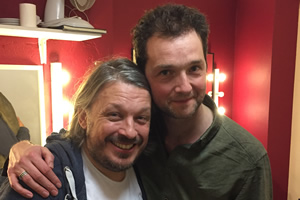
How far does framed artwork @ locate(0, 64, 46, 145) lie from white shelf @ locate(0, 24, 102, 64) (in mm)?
136

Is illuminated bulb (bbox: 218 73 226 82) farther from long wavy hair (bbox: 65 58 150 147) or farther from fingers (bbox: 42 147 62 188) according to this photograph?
fingers (bbox: 42 147 62 188)

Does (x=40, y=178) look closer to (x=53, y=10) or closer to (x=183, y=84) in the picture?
(x=183, y=84)

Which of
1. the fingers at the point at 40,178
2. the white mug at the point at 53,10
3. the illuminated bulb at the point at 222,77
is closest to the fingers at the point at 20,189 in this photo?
the fingers at the point at 40,178

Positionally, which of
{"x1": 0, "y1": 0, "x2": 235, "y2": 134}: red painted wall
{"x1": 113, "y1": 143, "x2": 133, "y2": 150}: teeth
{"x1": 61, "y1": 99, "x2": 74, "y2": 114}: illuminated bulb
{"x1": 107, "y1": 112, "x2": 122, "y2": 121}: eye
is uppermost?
{"x1": 0, "y1": 0, "x2": 235, "y2": 134}: red painted wall

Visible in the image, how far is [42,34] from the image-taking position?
6.05ft

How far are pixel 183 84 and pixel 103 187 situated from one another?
50 centimetres

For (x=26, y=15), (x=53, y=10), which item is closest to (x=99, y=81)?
(x=26, y=15)

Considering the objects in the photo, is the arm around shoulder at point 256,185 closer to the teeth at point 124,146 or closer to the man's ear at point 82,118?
the teeth at point 124,146

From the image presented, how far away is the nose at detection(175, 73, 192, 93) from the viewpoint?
1080 millimetres

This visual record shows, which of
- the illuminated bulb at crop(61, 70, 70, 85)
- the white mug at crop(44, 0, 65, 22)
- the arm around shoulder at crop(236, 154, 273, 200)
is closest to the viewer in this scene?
the arm around shoulder at crop(236, 154, 273, 200)

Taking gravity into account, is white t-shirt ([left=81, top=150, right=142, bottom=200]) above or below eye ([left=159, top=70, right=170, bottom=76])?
below

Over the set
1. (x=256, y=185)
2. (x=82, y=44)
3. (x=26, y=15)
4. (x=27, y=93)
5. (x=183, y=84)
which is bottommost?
(x=256, y=185)

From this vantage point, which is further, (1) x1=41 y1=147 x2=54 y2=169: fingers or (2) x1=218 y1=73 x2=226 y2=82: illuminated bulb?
(2) x1=218 y1=73 x2=226 y2=82: illuminated bulb

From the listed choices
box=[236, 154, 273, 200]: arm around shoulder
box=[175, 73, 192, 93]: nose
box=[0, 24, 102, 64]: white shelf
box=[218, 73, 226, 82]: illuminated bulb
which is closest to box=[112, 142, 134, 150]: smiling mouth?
box=[175, 73, 192, 93]: nose
